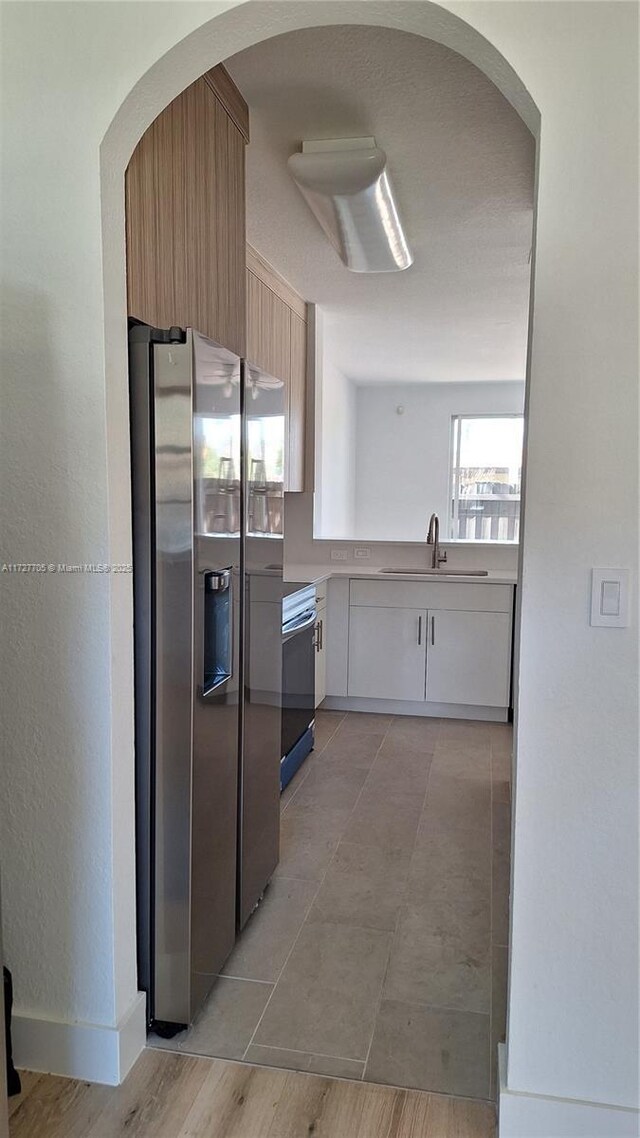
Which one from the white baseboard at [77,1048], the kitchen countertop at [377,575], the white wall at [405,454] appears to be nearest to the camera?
the white baseboard at [77,1048]

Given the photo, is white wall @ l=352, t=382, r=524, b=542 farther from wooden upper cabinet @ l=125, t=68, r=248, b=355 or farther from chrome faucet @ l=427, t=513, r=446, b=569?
wooden upper cabinet @ l=125, t=68, r=248, b=355

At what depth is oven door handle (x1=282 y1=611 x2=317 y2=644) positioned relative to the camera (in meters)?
3.36

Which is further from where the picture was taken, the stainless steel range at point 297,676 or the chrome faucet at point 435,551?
the chrome faucet at point 435,551

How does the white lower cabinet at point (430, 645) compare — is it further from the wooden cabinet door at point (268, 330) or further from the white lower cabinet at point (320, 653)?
the wooden cabinet door at point (268, 330)

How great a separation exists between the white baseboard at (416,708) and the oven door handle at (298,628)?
1.02m

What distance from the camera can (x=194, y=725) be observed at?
1859mm

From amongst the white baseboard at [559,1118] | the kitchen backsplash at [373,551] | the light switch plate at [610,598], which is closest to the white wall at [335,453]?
the kitchen backsplash at [373,551]

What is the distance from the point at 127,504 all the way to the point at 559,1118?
1.61 m

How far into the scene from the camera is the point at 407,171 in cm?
284

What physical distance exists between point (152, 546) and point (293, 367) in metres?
3.11

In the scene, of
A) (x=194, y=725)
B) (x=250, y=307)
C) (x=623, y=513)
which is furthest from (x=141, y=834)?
(x=250, y=307)

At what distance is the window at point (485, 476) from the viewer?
778cm

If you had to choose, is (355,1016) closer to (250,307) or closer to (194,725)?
(194,725)

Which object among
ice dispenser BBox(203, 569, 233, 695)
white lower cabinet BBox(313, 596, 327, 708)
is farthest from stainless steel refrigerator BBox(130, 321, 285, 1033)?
white lower cabinet BBox(313, 596, 327, 708)
